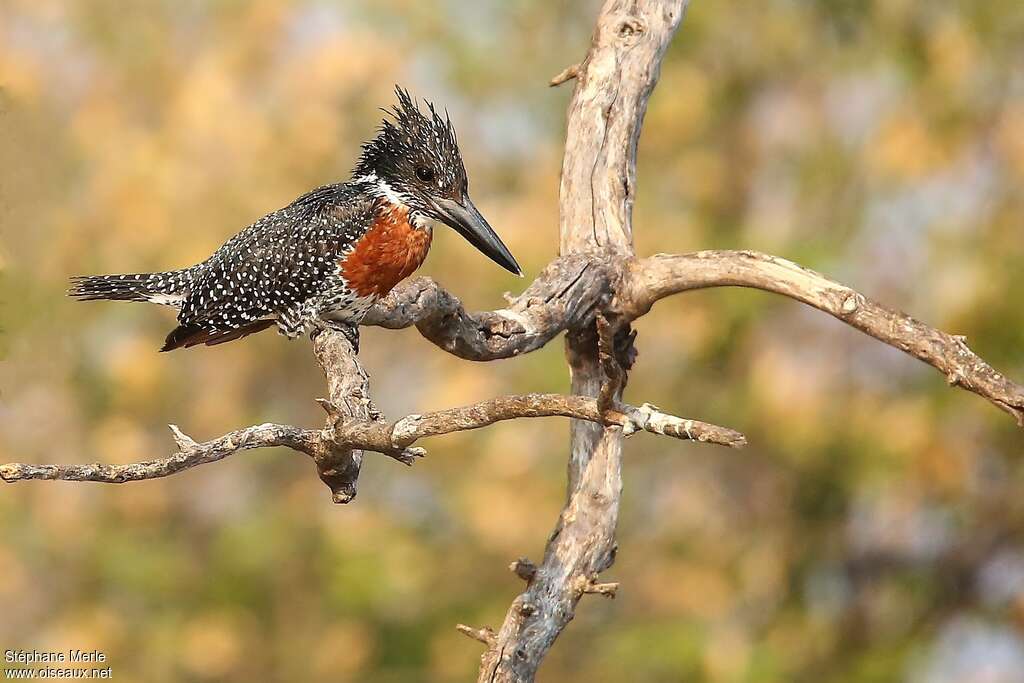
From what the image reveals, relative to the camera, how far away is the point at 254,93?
9.11m

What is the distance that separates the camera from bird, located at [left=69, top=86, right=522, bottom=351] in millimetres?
4004

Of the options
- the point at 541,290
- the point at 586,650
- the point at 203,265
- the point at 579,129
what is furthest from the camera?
the point at 586,650

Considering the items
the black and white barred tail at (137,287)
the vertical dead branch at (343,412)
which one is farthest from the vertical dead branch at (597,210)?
the black and white barred tail at (137,287)

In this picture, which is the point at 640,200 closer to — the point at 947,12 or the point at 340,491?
the point at 947,12

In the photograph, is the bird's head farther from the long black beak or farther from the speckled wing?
the speckled wing

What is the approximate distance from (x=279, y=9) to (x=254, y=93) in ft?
1.97

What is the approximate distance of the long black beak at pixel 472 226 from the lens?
3822 millimetres

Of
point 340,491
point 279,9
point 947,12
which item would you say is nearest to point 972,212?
point 947,12

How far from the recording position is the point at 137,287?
14.3 feet

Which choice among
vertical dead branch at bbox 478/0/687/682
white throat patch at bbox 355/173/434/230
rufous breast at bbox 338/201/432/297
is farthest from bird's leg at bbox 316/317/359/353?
vertical dead branch at bbox 478/0/687/682

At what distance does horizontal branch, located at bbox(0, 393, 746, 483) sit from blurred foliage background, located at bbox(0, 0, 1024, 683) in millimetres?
4518

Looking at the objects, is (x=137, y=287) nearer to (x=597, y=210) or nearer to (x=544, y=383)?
(x=597, y=210)

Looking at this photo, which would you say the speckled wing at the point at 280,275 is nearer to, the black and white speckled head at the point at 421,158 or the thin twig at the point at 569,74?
the black and white speckled head at the point at 421,158

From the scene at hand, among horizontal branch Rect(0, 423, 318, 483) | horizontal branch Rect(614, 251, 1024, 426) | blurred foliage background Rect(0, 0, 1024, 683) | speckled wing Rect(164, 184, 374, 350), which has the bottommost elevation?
horizontal branch Rect(0, 423, 318, 483)
